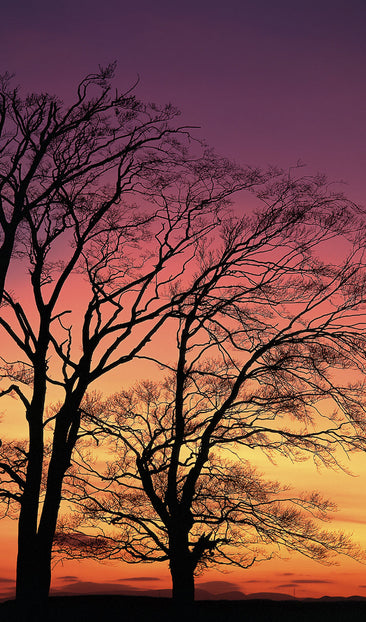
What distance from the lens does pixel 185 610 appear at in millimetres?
17016

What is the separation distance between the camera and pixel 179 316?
1698cm

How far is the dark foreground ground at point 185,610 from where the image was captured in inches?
645

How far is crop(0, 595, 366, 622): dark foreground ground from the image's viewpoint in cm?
1638

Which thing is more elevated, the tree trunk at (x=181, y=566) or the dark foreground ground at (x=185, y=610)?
the tree trunk at (x=181, y=566)

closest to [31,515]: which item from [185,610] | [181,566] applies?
[181,566]

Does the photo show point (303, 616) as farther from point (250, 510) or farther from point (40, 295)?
point (40, 295)

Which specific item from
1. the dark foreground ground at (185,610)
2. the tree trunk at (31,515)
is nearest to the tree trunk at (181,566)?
the dark foreground ground at (185,610)

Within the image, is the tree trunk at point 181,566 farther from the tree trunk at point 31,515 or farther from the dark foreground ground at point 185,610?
the tree trunk at point 31,515

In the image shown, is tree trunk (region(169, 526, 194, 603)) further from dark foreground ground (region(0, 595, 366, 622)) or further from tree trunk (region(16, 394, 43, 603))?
tree trunk (region(16, 394, 43, 603))

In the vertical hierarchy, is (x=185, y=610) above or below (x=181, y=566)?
below

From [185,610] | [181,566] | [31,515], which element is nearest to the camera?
[31,515]

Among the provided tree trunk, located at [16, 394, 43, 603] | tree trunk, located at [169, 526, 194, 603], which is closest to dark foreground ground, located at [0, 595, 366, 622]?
tree trunk, located at [169, 526, 194, 603]

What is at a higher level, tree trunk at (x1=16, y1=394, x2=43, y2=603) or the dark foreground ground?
tree trunk at (x1=16, y1=394, x2=43, y2=603)

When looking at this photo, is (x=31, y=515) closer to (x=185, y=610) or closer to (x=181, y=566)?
(x=181, y=566)
